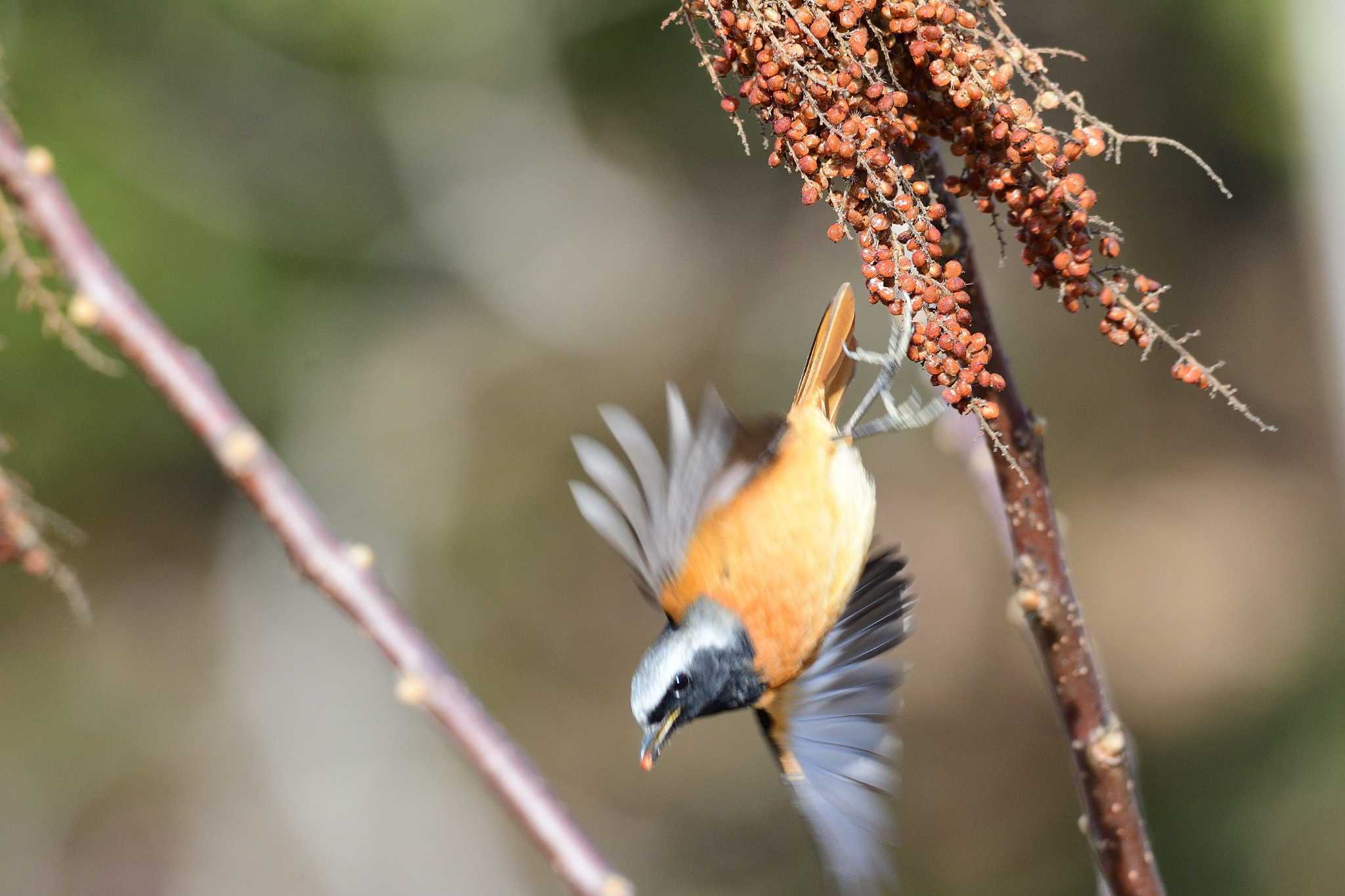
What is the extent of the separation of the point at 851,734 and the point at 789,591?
1.04ft

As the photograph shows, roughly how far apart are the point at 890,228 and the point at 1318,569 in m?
6.95

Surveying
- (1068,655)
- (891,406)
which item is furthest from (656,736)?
(1068,655)

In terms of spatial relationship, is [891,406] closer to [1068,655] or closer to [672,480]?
[672,480]

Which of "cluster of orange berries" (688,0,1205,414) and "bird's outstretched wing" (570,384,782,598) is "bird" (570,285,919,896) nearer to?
"bird's outstretched wing" (570,384,782,598)

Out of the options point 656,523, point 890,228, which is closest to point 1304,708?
point 656,523

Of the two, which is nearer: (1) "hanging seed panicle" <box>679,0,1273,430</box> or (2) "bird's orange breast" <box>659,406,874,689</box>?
(1) "hanging seed panicle" <box>679,0,1273,430</box>

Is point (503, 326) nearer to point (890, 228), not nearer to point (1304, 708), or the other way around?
point (1304, 708)

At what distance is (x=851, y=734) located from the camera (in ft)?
7.16

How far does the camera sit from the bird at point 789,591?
2.05 metres

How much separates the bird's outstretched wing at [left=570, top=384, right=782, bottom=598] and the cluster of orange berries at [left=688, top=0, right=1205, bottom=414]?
2.12 ft

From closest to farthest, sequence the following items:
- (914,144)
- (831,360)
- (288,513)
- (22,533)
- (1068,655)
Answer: (288,513) → (22,533) → (914,144) → (1068,655) → (831,360)

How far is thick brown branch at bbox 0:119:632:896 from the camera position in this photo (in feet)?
2.81

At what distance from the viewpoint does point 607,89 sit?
6562mm

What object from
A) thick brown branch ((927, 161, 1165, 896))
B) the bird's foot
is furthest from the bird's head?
thick brown branch ((927, 161, 1165, 896))
